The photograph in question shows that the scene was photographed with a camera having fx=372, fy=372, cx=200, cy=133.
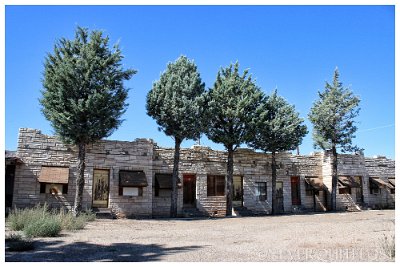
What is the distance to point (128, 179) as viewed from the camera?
21766mm

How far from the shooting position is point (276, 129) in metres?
24.1

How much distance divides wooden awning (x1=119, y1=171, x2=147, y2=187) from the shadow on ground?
11260 millimetres

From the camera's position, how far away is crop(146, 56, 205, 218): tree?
69.7ft

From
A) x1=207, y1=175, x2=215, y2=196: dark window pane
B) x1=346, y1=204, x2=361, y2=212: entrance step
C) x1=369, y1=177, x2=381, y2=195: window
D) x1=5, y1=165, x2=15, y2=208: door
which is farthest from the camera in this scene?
x1=369, y1=177, x2=381, y2=195: window

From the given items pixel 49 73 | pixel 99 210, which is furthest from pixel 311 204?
pixel 49 73

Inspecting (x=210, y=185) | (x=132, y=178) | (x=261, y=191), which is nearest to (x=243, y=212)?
(x=261, y=191)

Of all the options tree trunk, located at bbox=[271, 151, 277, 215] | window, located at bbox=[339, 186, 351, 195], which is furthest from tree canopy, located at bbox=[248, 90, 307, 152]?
window, located at bbox=[339, 186, 351, 195]

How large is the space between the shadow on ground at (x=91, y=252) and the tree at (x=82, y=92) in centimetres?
892

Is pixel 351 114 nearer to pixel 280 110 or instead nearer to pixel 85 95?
pixel 280 110

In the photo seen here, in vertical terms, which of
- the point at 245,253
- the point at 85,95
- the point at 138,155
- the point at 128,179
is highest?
the point at 85,95

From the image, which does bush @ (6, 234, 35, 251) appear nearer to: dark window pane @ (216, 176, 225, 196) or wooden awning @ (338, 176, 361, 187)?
dark window pane @ (216, 176, 225, 196)

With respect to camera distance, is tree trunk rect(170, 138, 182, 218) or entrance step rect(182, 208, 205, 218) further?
entrance step rect(182, 208, 205, 218)

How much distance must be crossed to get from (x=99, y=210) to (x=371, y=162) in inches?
892
